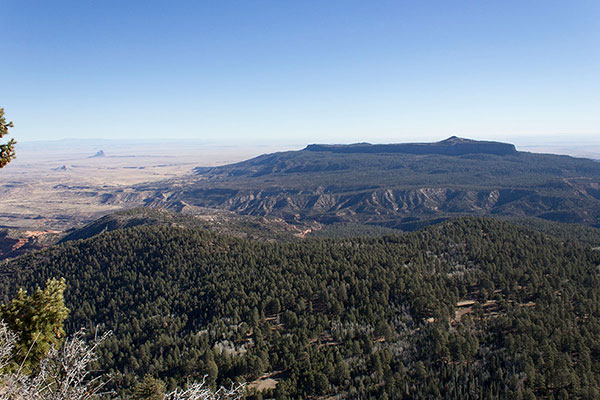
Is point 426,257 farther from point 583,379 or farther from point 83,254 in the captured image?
point 83,254

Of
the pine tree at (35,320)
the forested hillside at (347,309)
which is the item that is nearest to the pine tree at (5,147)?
the pine tree at (35,320)

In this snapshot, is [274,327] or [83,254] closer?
Answer: [274,327]

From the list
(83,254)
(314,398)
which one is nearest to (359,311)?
(314,398)

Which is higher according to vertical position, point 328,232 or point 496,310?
point 496,310

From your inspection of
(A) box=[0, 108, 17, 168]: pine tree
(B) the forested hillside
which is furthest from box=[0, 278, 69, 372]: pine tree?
(B) the forested hillside

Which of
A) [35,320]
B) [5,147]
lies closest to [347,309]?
[35,320]

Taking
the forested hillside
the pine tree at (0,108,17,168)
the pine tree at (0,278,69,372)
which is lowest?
the forested hillside

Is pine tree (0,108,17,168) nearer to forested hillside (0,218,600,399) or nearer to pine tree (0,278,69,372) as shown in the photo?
pine tree (0,278,69,372)

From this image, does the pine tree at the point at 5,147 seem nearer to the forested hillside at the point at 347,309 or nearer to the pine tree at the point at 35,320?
the pine tree at the point at 35,320
